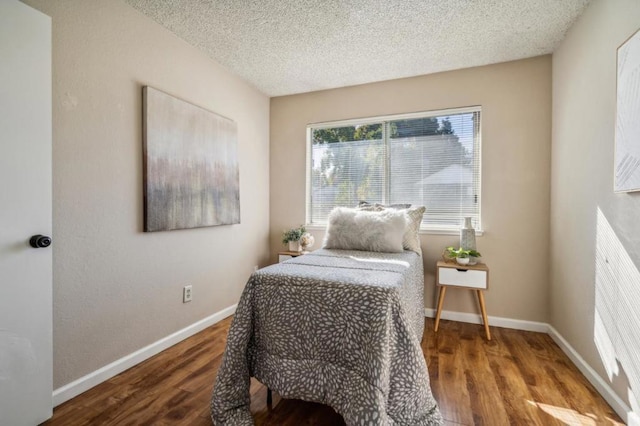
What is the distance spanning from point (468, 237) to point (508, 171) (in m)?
0.72

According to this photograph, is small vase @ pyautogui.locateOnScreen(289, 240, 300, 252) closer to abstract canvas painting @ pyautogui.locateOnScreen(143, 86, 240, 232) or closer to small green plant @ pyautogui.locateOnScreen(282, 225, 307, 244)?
small green plant @ pyautogui.locateOnScreen(282, 225, 307, 244)

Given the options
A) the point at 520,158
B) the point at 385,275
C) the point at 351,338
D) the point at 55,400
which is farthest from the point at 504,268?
the point at 55,400

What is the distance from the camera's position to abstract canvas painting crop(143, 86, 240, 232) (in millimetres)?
2135

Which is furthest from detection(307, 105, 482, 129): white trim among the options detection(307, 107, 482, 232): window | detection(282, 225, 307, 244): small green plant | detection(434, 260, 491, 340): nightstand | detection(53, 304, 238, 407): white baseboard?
detection(53, 304, 238, 407): white baseboard

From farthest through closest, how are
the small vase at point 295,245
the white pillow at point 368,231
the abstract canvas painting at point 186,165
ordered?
the small vase at point 295,245 < the white pillow at point 368,231 < the abstract canvas painting at point 186,165

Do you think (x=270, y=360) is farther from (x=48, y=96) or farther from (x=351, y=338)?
(x=48, y=96)

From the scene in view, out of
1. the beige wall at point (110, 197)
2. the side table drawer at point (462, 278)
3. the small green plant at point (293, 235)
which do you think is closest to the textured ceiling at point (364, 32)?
the beige wall at point (110, 197)

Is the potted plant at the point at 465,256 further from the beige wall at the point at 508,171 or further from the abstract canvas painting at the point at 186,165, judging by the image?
the abstract canvas painting at the point at 186,165

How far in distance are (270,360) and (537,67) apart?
124 inches

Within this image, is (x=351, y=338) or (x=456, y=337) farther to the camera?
(x=456, y=337)

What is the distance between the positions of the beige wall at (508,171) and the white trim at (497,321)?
0.05 meters

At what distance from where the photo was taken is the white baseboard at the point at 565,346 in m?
1.56

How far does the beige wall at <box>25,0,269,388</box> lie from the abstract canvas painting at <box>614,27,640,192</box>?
2.81 m

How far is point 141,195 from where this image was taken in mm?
2104
